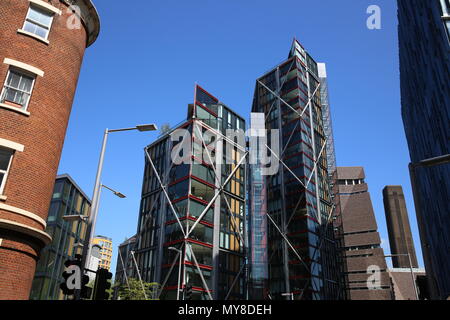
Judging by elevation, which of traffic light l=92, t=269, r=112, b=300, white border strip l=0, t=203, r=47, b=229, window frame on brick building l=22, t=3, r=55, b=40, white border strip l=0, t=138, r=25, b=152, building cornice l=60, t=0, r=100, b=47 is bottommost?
traffic light l=92, t=269, r=112, b=300

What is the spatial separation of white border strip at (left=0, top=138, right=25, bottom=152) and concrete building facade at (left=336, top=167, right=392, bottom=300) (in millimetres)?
89134

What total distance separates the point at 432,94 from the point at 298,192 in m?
41.1

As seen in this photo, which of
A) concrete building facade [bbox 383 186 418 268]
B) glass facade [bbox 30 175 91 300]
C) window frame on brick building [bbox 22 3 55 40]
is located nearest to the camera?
window frame on brick building [bbox 22 3 55 40]

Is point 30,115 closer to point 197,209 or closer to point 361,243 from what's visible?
point 197,209

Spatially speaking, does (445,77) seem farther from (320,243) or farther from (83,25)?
(320,243)

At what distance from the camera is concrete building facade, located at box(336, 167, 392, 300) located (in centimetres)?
10094

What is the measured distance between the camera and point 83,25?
68.2 ft

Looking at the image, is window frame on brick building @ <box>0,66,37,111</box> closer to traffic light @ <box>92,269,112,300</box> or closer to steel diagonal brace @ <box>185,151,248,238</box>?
traffic light @ <box>92,269,112,300</box>

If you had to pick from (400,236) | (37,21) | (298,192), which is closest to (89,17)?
(37,21)

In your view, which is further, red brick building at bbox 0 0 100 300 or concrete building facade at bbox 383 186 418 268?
concrete building facade at bbox 383 186 418 268

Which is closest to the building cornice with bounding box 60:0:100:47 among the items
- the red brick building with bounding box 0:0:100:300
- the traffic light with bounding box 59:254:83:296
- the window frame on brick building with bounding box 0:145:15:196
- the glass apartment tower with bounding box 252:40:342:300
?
the red brick building with bounding box 0:0:100:300

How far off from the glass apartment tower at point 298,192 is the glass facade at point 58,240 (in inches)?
1526

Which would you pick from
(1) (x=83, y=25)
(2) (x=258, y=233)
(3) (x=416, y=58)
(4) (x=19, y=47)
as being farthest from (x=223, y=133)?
(4) (x=19, y=47)

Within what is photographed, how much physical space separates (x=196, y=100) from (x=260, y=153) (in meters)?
25.4
